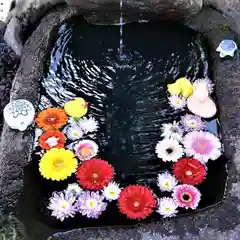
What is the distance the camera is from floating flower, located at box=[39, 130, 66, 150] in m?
3.84

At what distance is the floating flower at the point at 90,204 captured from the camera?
3513 millimetres

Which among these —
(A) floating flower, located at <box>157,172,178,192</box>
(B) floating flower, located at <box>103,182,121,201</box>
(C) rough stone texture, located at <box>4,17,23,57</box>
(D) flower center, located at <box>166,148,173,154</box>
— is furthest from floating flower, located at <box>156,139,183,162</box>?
(C) rough stone texture, located at <box>4,17,23,57</box>

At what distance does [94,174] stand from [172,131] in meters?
0.62

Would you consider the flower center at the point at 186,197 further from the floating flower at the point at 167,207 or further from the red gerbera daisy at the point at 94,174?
the red gerbera daisy at the point at 94,174

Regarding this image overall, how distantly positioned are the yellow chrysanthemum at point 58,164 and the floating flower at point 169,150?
1.74 feet

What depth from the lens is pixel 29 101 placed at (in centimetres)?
404

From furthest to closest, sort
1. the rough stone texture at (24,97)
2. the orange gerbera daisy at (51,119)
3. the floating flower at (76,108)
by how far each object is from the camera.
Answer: the floating flower at (76,108) → the orange gerbera daisy at (51,119) → the rough stone texture at (24,97)

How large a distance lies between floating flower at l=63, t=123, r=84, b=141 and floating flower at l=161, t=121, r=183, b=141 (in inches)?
20.9

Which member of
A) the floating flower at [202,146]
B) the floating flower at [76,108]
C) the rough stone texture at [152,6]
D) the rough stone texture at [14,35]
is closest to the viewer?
the floating flower at [202,146]

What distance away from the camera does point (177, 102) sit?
4.18 metres

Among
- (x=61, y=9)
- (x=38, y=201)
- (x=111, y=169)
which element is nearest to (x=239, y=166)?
(x=111, y=169)

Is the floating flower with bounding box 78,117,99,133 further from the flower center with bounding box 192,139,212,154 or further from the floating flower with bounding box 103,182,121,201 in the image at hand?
the flower center with bounding box 192,139,212,154

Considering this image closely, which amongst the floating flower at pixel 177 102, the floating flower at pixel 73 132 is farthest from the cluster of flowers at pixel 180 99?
the floating flower at pixel 73 132

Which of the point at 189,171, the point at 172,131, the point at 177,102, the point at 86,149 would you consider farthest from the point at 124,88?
the point at 189,171
